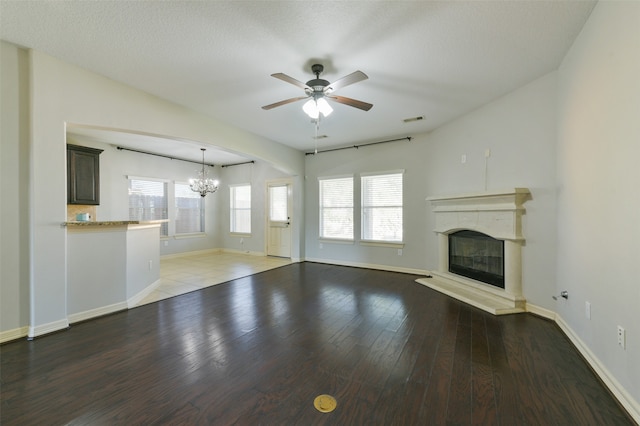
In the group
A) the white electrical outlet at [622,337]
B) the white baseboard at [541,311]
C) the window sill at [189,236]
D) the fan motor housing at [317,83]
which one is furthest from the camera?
the window sill at [189,236]

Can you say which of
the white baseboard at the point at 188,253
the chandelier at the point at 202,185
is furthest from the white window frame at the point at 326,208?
the white baseboard at the point at 188,253

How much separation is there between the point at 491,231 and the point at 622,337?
6.61 ft

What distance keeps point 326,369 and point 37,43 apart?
4066 mm

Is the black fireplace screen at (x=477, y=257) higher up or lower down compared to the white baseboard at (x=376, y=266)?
higher up

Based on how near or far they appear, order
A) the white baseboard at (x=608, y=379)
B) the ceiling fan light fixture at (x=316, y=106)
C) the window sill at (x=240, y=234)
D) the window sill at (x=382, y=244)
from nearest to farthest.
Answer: the white baseboard at (x=608, y=379), the ceiling fan light fixture at (x=316, y=106), the window sill at (x=382, y=244), the window sill at (x=240, y=234)

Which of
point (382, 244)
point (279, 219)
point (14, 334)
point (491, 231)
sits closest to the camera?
point (14, 334)

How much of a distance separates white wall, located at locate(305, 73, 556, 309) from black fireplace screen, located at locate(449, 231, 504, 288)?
0.38 meters

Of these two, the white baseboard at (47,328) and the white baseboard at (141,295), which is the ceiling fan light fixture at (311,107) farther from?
the white baseboard at (47,328)

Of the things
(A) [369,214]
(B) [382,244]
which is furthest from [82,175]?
(B) [382,244]

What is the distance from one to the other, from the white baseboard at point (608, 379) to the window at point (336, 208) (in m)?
4.08

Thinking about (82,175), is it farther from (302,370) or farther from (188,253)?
(302,370)

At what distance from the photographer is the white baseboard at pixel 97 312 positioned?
291 cm

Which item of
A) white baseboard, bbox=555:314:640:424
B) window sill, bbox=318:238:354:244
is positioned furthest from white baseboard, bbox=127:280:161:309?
white baseboard, bbox=555:314:640:424

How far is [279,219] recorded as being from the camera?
24.2 feet
